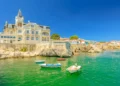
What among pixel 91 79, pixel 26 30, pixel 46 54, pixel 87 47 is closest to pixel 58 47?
pixel 46 54

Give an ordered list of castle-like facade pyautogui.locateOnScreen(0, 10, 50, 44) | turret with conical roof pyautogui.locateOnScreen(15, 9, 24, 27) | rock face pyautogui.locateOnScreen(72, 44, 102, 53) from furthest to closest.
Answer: rock face pyautogui.locateOnScreen(72, 44, 102, 53) → turret with conical roof pyautogui.locateOnScreen(15, 9, 24, 27) → castle-like facade pyautogui.locateOnScreen(0, 10, 50, 44)

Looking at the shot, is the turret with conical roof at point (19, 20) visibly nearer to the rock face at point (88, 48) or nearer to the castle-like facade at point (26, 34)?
the castle-like facade at point (26, 34)

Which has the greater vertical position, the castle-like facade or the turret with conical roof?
the turret with conical roof

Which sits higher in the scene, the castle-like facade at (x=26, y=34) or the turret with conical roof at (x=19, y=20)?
the turret with conical roof at (x=19, y=20)

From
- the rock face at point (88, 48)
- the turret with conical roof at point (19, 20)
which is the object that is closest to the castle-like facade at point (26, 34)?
the turret with conical roof at point (19, 20)

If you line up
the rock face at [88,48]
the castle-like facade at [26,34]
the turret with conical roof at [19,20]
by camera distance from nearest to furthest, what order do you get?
the castle-like facade at [26,34], the turret with conical roof at [19,20], the rock face at [88,48]

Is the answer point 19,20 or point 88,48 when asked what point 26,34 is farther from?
point 88,48

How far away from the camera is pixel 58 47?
243 ft

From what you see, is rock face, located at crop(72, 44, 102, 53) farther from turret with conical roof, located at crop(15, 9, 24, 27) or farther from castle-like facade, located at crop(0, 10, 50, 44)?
turret with conical roof, located at crop(15, 9, 24, 27)

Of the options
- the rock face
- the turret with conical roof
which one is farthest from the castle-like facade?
the rock face

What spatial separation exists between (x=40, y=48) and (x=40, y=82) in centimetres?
4706

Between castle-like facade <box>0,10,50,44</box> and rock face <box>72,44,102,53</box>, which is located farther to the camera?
rock face <box>72,44,102,53</box>

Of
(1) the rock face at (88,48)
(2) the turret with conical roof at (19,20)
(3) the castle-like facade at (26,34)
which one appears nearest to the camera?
(3) the castle-like facade at (26,34)

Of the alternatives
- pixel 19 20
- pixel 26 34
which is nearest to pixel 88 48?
pixel 19 20
